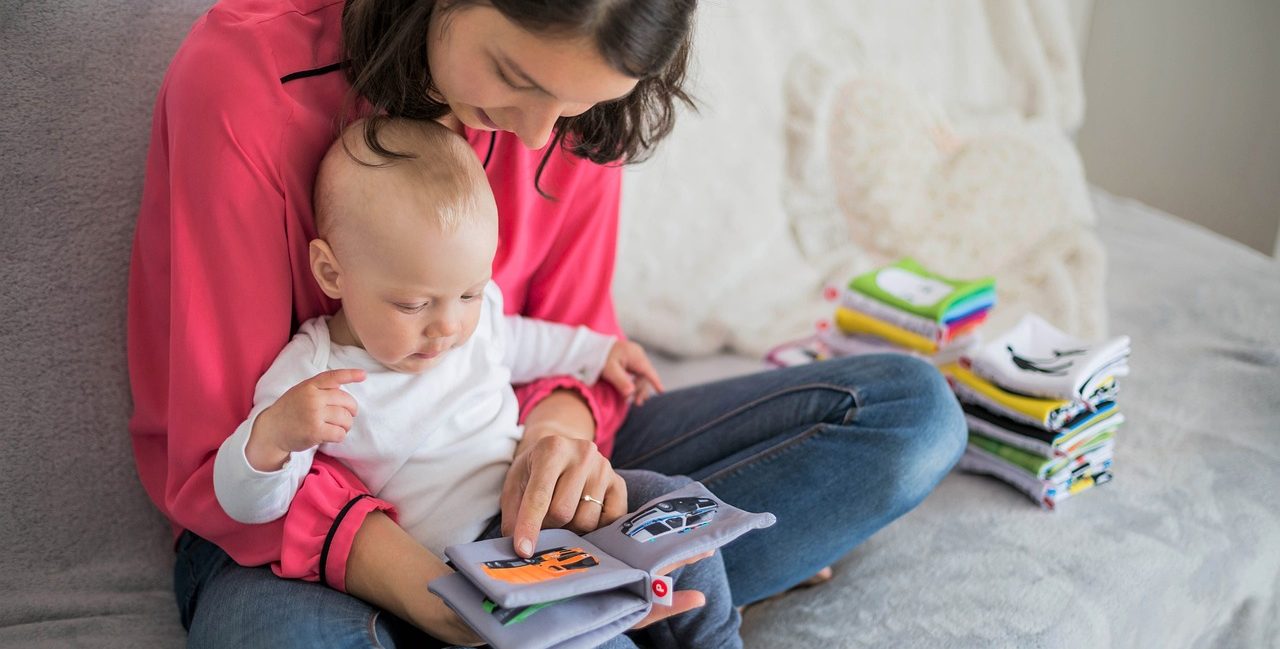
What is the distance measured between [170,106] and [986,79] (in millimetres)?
1808

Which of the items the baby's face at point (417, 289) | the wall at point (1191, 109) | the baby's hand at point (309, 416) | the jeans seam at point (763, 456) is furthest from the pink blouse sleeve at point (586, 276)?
the wall at point (1191, 109)

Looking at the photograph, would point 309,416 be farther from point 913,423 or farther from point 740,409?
point 913,423

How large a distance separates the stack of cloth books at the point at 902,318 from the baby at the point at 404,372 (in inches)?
27.8

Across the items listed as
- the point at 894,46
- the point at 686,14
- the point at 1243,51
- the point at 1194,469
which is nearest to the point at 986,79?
the point at 894,46

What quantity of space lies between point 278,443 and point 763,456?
0.58 metres

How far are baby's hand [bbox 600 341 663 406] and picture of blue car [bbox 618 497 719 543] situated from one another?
0.94ft

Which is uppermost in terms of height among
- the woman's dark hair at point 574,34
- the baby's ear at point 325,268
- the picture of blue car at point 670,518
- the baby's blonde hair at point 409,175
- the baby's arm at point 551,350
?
the woman's dark hair at point 574,34

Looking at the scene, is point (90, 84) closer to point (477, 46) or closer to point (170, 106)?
point (170, 106)

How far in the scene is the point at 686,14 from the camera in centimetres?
94

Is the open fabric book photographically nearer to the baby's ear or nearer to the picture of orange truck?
the picture of orange truck

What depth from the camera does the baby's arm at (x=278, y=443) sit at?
0.89 m

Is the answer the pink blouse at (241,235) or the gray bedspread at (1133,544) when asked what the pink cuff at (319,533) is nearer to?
the pink blouse at (241,235)

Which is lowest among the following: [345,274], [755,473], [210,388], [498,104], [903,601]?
[903,601]

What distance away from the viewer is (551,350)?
1.28 metres
